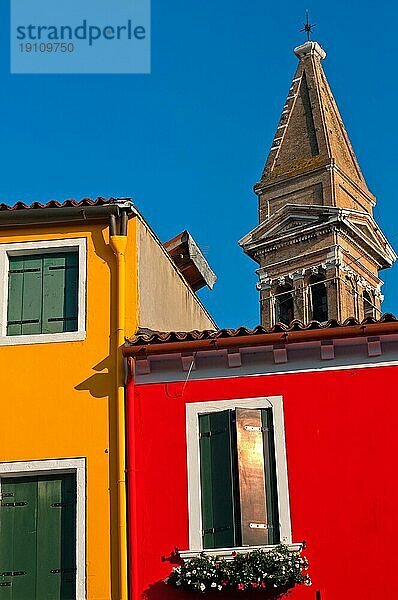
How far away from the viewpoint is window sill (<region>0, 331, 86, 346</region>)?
1395cm

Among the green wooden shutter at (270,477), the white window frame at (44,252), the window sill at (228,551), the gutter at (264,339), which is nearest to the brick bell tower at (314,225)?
the white window frame at (44,252)

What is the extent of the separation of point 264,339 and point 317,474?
64.1 inches

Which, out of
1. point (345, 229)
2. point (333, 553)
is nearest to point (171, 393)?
point (333, 553)

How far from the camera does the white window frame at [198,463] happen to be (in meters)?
12.8

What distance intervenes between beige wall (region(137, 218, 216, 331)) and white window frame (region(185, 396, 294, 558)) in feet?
5.28

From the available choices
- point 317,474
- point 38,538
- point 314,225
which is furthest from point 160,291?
point 314,225

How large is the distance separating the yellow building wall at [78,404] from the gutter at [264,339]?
0.49 metres

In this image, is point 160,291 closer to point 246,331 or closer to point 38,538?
point 246,331

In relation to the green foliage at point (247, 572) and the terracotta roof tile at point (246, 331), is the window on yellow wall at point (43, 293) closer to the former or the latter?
the terracotta roof tile at point (246, 331)

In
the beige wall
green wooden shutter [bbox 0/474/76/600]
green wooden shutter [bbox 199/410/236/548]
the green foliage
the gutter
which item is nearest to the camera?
the green foliage

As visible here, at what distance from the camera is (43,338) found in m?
14.0

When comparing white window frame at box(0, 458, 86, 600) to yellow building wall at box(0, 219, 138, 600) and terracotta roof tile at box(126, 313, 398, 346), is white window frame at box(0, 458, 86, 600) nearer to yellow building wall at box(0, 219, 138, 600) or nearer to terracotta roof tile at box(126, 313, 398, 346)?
yellow building wall at box(0, 219, 138, 600)

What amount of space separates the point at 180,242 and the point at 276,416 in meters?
4.90

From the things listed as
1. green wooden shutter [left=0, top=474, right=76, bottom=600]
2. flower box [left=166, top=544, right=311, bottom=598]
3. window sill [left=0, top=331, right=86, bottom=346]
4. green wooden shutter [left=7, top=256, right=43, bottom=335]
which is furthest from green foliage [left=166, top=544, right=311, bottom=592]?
green wooden shutter [left=7, top=256, right=43, bottom=335]
